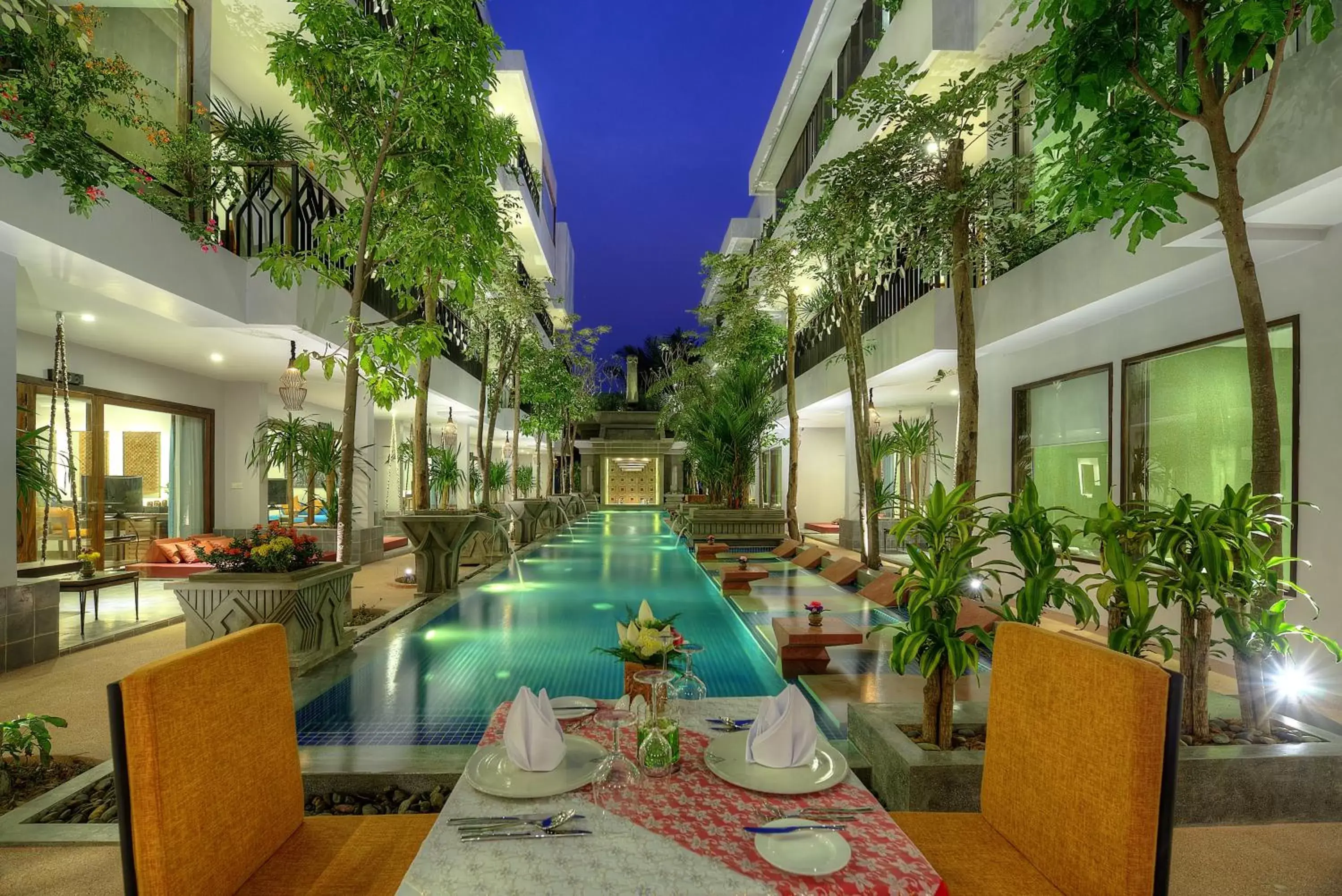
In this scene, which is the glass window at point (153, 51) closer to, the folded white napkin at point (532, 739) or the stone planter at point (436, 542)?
the stone planter at point (436, 542)

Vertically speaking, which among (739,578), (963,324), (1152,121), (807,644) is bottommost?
(739,578)

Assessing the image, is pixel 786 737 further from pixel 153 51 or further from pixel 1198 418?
pixel 153 51

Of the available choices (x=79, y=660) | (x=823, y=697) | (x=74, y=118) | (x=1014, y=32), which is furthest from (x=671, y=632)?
(x=1014, y=32)

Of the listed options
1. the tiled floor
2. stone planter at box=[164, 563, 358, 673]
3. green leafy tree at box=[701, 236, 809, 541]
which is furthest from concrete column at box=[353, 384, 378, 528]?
stone planter at box=[164, 563, 358, 673]

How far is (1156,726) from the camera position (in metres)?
1.32

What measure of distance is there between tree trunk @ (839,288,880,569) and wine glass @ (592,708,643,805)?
649 centimetres

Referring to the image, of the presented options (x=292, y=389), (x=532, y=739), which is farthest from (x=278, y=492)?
(x=532, y=739)

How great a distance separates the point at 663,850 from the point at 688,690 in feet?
2.06

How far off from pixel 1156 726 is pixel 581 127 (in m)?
132

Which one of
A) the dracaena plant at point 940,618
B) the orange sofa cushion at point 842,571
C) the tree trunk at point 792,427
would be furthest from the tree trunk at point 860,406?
the dracaena plant at point 940,618

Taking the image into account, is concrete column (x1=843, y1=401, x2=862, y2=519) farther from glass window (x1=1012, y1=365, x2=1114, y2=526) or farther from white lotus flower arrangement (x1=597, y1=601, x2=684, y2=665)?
white lotus flower arrangement (x1=597, y1=601, x2=684, y2=665)

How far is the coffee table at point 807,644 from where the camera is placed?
4258 mm

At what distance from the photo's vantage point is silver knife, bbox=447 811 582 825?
1.32m

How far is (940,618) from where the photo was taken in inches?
101
